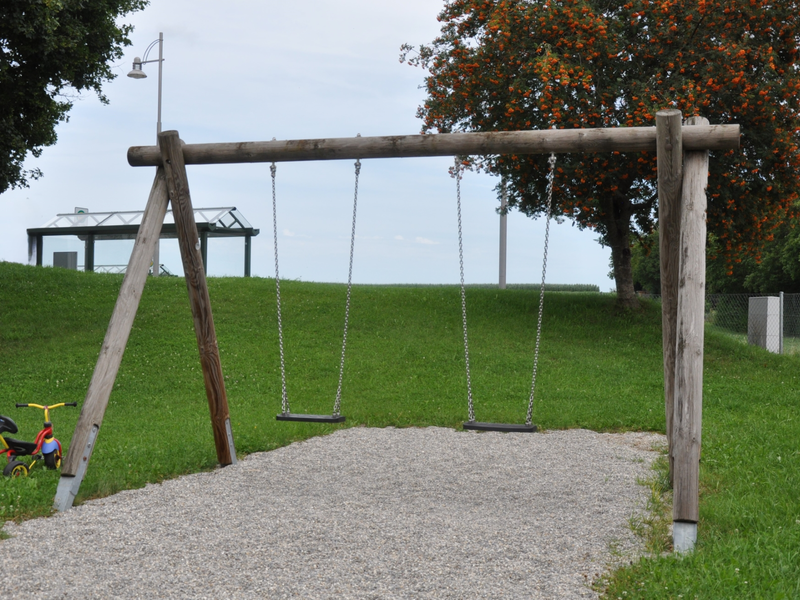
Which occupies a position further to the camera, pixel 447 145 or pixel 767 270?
pixel 767 270

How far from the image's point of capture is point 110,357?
5789mm

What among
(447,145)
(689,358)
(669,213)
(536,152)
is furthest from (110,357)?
(669,213)

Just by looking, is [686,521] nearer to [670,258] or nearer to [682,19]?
[670,258]

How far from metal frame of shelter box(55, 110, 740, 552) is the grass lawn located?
44 cm

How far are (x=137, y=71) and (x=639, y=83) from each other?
13498 millimetres

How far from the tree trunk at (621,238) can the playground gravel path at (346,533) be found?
35.2 feet

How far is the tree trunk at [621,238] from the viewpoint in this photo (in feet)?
56.5

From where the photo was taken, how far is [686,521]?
15.1ft

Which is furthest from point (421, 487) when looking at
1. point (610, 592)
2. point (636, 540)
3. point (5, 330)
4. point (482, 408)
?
point (5, 330)

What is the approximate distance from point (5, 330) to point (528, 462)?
12048 mm

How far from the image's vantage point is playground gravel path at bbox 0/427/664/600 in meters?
3.99

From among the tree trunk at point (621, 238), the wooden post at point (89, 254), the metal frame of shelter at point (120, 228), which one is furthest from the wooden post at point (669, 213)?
the wooden post at point (89, 254)

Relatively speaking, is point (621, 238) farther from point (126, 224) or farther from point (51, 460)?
point (126, 224)

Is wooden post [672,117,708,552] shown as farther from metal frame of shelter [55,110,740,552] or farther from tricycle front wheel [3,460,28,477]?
tricycle front wheel [3,460,28,477]
